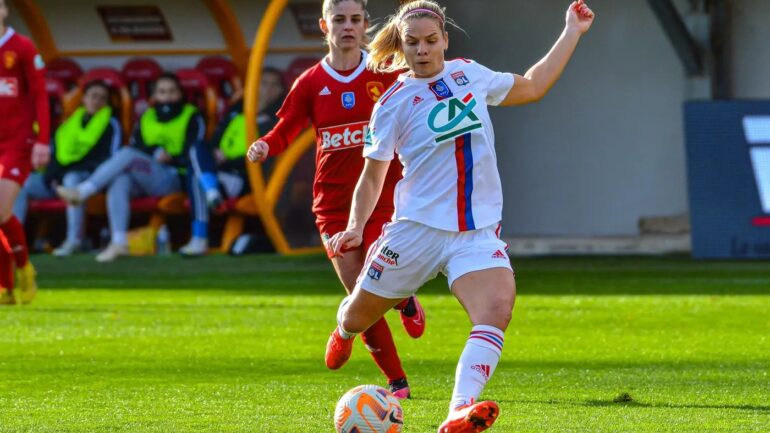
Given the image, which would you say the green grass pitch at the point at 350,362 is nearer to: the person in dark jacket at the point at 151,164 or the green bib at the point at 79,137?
the person in dark jacket at the point at 151,164

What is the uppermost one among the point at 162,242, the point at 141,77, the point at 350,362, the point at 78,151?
the point at 350,362

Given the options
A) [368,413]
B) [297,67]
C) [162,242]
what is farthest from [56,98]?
[368,413]

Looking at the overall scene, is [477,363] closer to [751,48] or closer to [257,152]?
[257,152]

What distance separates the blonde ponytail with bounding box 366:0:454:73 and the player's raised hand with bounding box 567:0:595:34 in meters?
0.47

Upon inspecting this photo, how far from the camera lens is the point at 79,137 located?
17.8m

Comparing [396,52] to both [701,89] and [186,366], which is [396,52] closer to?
[186,366]

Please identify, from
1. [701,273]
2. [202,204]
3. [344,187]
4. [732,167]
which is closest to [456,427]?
[344,187]

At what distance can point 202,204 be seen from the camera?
55.4 ft

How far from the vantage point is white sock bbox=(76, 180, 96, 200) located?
16703mm

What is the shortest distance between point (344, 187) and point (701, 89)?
36.7 ft

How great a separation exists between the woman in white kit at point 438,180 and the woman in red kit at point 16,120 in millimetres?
5436

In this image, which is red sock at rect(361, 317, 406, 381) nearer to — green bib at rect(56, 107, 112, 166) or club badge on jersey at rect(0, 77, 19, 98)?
club badge on jersey at rect(0, 77, 19, 98)

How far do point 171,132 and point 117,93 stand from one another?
1.40 meters

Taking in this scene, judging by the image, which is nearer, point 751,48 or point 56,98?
point 751,48
